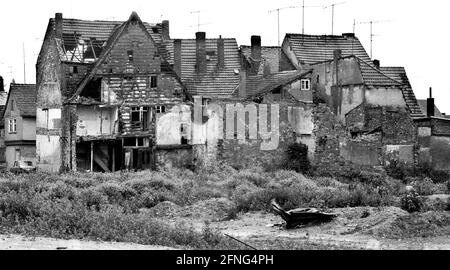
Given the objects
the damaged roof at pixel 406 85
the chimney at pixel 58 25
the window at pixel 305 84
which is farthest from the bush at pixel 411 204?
→ the chimney at pixel 58 25

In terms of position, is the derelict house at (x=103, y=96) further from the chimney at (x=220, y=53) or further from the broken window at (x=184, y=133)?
the chimney at (x=220, y=53)

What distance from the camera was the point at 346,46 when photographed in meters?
60.8

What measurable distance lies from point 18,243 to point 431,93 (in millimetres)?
45493

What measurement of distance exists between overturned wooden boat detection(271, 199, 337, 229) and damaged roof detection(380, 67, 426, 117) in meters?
31.5

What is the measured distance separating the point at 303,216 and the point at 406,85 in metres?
35.3

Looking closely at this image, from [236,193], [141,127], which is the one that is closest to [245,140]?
[141,127]

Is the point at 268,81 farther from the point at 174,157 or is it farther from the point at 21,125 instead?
the point at 21,125

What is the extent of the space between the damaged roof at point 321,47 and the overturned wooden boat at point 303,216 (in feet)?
103

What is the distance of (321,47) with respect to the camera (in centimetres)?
6000

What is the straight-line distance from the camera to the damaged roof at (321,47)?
5862 centimetres

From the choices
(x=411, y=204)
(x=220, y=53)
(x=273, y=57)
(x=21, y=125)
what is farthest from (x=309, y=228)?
(x=21, y=125)

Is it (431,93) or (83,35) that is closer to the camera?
(83,35)
